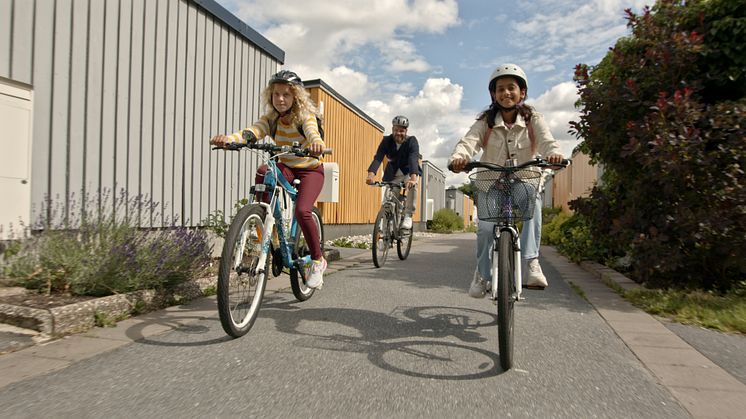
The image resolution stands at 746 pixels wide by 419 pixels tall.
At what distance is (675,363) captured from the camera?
2.79 meters

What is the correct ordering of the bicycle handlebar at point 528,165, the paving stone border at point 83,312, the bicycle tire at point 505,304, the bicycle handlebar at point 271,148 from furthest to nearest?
the bicycle handlebar at point 271,148 → the paving stone border at point 83,312 → the bicycle handlebar at point 528,165 → the bicycle tire at point 505,304

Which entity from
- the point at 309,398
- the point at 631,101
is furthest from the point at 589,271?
the point at 309,398

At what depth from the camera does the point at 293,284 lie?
13.3 feet

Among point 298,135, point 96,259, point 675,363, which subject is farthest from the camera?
point 298,135

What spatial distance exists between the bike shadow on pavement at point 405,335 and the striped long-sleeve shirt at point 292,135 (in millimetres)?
1155

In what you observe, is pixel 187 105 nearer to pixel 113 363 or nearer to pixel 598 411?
pixel 113 363

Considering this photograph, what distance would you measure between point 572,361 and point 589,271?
427cm

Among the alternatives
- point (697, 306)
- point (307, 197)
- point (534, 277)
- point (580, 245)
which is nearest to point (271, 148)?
point (307, 197)

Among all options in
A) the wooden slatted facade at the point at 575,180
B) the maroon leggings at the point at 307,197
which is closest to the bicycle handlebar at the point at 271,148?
the maroon leggings at the point at 307,197

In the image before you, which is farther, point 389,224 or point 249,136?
point 389,224

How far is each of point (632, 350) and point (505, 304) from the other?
1.08 m

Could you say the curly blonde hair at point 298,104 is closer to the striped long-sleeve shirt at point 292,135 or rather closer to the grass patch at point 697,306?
the striped long-sleeve shirt at point 292,135

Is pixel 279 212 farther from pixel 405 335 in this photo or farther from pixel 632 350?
pixel 632 350

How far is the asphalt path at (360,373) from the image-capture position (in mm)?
2100
